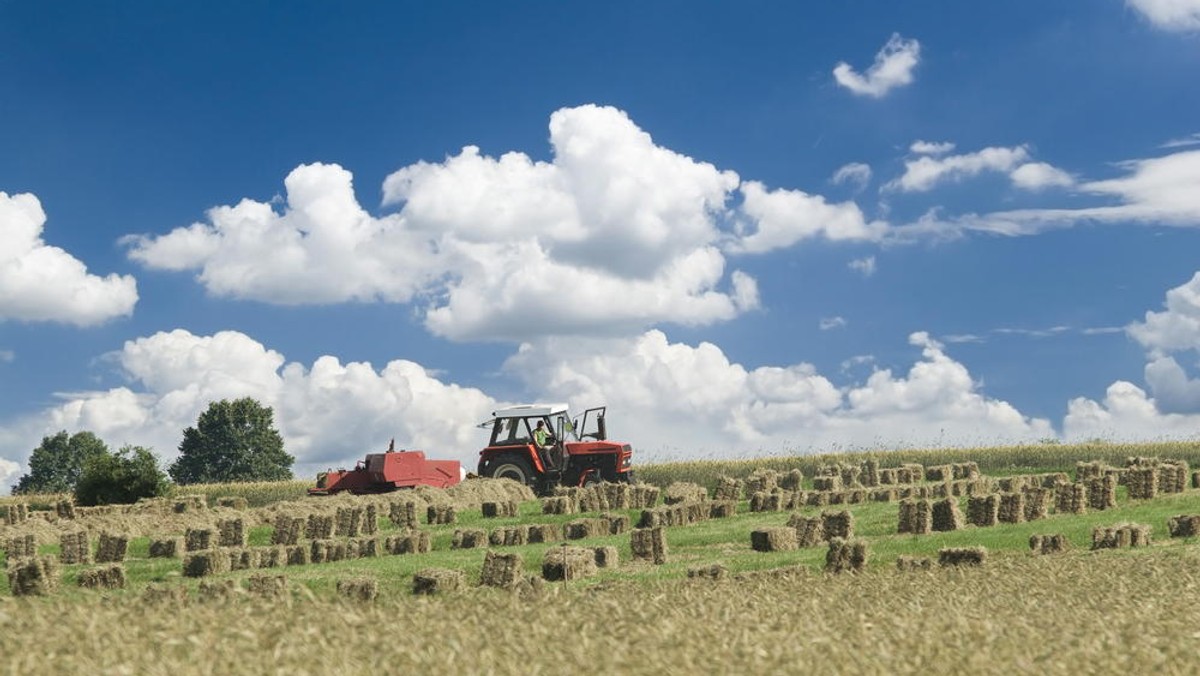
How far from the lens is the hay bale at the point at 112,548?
1145 inches

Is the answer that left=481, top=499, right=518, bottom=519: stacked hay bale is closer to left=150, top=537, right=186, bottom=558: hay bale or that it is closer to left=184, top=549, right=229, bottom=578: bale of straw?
left=150, top=537, right=186, bottom=558: hay bale

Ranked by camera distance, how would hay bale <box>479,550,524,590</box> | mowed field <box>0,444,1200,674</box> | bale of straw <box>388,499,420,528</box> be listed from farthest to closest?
bale of straw <box>388,499,420,528</box>
hay bale <box>479,550,524,590</box>
mowed field <box>0,444,1200,674</box>

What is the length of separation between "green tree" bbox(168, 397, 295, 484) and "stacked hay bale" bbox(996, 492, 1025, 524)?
73.0 meters

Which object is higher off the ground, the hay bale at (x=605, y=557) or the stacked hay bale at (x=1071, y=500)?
the stacked hay bale at (x=1071, y=500)

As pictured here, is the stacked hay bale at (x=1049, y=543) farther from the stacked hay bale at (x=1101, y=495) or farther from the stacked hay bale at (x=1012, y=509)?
the stacked hay bale at (x=1101, y=495)

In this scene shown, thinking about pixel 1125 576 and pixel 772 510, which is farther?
pixel 772 510

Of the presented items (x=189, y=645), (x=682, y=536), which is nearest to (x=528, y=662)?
(x=189, y=645)

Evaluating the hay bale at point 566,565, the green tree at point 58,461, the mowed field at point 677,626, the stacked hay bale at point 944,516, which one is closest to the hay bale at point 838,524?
the stacked hay bale at point 944,516

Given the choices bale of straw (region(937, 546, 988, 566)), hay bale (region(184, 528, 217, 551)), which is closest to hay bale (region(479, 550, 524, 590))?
bale of straw (region(937, 546, 988, 566))

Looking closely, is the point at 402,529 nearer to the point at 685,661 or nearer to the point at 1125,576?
the point at 1125,576

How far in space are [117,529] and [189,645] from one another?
30.0 meters

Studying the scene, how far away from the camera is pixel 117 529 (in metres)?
35.9

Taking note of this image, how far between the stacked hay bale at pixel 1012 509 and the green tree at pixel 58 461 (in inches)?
3347

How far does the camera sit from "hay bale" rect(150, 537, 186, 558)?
96.6ft
